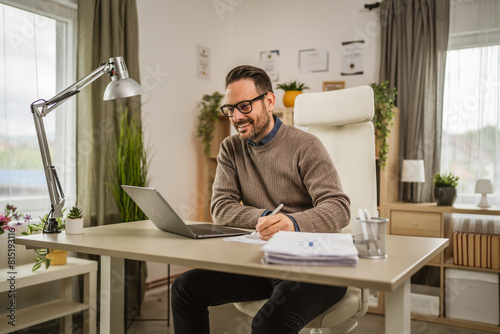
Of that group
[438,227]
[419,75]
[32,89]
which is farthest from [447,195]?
[32,89]

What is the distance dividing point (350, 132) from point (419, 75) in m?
1.63

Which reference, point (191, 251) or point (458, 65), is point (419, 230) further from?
point (191, 251)

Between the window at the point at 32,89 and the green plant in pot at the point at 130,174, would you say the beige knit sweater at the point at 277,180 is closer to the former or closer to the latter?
the green plant in pot at the point at 130,174

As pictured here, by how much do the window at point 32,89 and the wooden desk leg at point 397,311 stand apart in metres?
2.06

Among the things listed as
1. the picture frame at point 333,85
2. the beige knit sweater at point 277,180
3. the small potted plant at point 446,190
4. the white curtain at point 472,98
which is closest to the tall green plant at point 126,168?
the beige knit sweater at point 277,180

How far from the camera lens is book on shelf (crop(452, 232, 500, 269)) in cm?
270

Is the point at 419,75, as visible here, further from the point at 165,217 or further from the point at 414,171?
the point at 165,217

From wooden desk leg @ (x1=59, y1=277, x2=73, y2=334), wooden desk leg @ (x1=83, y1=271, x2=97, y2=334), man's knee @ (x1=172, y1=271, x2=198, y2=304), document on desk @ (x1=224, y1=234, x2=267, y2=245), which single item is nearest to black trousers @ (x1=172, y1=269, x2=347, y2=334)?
man's knee @ (x1=172, y1=271, x2=198, y2=304)

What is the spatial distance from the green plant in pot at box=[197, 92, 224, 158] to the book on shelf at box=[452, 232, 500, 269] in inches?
77.2

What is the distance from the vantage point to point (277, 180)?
1.70m

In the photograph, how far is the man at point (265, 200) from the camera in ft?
4.23

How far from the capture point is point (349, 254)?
3.06 ft

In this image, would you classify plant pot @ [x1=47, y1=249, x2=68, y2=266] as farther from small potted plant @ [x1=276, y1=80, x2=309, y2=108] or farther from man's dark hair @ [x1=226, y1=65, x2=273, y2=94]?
small potted plant @ [x1=276, y1=80, x2=309, y2=108]

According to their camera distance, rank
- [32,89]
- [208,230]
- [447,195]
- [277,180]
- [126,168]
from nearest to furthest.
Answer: [208,230], [277,180], [32,89], [126,168], [447,195]
